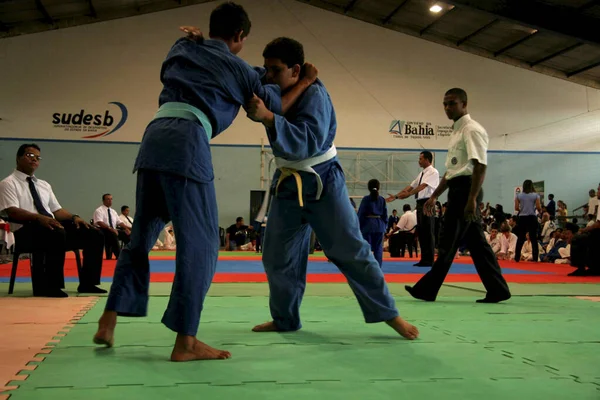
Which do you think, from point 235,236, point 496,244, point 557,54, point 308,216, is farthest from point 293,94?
point 557,54

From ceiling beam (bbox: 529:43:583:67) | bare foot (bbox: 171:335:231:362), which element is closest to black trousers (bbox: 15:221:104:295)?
bare foot (bbox: 171:335:231:362)

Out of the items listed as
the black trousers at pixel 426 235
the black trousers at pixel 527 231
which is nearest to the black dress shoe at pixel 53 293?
the black trousers at pixel 426 235

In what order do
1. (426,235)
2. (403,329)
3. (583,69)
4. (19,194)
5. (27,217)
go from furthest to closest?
(583,69) < (426,235) < (19,194) < (27,217) < (403,329)

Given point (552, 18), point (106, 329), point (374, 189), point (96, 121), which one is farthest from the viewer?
point (96, 121)

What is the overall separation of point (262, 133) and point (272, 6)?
13.5 feet

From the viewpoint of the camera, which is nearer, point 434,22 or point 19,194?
point 19,194

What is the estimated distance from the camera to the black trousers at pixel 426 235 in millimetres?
8789

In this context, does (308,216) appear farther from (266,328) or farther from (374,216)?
(374,216)

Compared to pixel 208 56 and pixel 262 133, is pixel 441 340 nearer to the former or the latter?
pixel 208 56

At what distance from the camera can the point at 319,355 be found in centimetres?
250

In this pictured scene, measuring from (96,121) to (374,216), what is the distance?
503 inches

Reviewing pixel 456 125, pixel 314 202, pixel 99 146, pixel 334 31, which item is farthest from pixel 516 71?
pixel 314 202

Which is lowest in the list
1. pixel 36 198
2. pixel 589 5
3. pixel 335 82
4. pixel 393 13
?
pixel 36 198

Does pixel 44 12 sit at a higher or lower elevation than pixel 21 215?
higher
